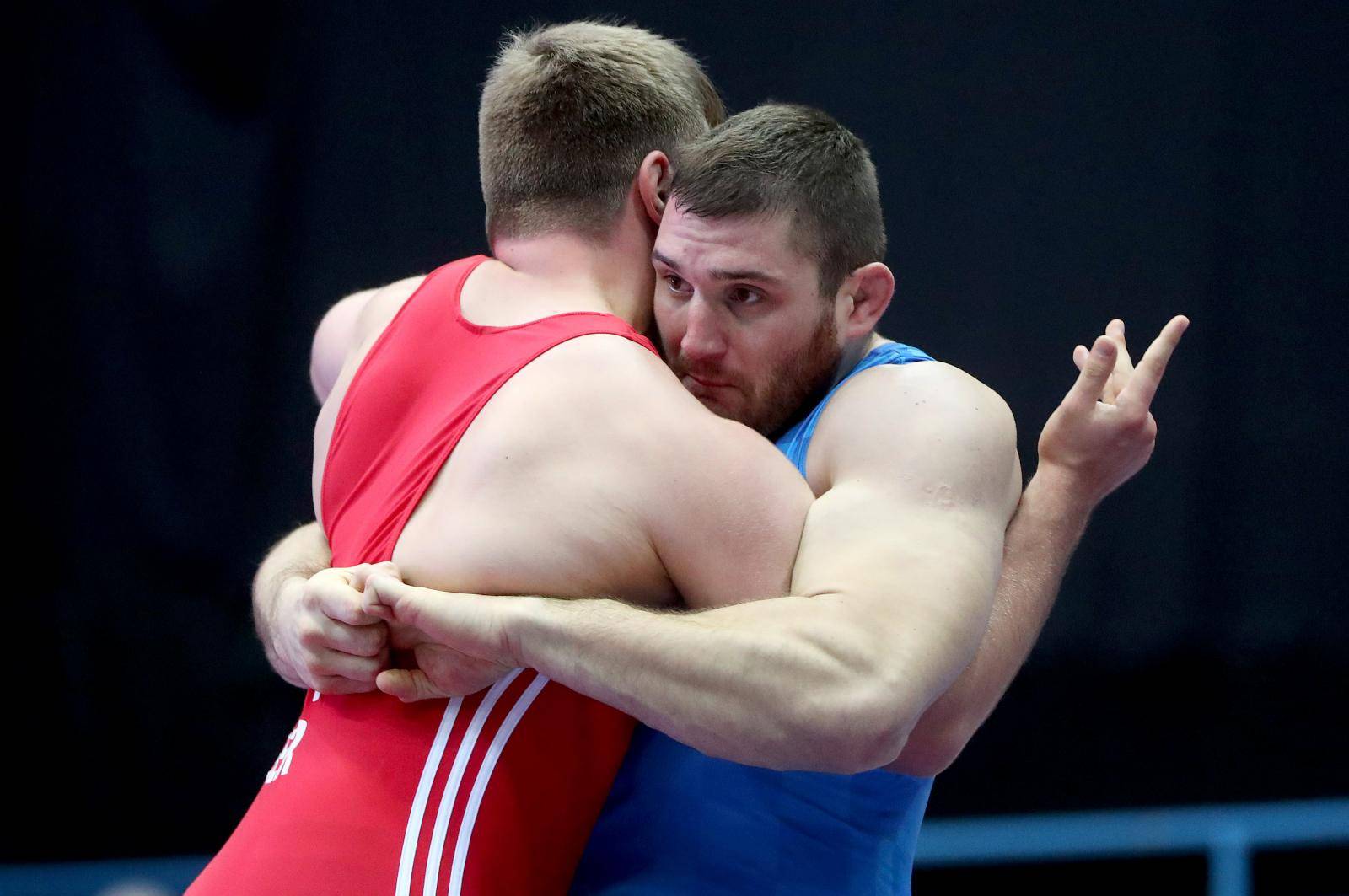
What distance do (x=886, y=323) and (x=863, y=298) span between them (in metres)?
1.58

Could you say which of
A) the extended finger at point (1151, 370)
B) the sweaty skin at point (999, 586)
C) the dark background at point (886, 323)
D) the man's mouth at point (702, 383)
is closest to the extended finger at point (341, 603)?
the sweaty skin at point (999, 586)

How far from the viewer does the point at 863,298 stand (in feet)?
5.27

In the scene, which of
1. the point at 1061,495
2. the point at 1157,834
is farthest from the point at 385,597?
the point at 1157,834

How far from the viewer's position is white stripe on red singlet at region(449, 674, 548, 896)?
1339mm

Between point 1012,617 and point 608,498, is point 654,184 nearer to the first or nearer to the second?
point 608,498

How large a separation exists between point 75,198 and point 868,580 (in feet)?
7.50

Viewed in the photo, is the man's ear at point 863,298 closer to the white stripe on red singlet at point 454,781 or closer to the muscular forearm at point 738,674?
the muscular forearm at point 738,674

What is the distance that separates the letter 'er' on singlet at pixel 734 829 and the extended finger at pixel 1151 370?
0.43m

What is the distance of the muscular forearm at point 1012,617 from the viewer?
143 cm

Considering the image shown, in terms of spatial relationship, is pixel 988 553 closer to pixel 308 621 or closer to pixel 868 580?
pixel 868 580

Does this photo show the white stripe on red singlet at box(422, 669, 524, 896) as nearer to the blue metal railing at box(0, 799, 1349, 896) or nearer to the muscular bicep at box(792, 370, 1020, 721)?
the muscular bicep at box(792, 370, 1020, 721)

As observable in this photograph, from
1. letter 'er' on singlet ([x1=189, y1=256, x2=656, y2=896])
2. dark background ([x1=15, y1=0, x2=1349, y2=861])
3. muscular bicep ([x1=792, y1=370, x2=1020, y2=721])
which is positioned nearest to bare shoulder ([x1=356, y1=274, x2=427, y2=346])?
letter 'er' on singlet ([x1=189, y1=256, x2=656, y2=896])

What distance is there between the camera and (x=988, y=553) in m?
1.35

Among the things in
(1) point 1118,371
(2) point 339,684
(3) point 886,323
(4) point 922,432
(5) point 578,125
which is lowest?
(2) point 339,684
